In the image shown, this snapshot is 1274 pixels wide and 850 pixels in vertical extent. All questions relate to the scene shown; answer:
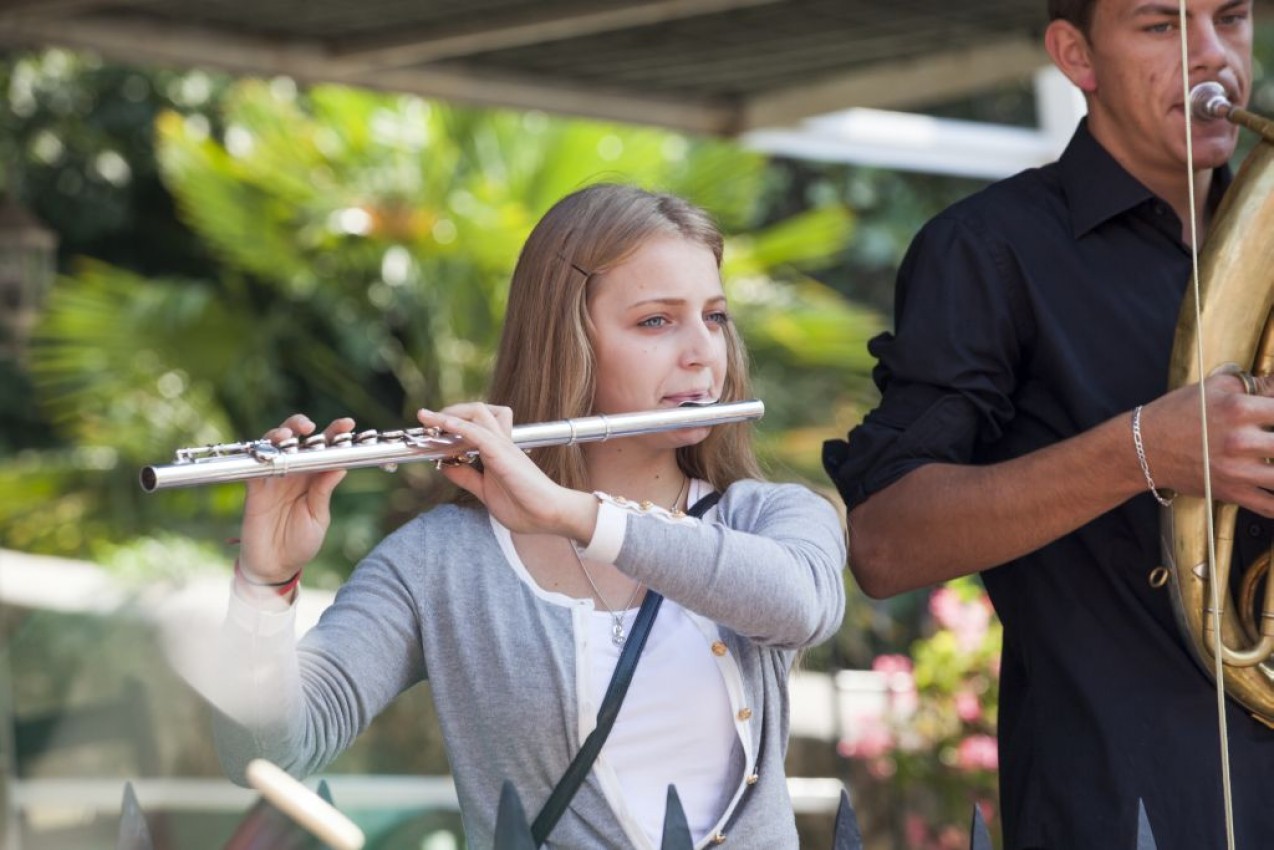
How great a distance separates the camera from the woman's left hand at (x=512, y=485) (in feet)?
5.57

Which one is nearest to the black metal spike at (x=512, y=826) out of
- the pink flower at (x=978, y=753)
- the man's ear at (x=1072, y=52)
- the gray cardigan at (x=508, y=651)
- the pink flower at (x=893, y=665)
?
the gray cardigan at (x=508, y=651)

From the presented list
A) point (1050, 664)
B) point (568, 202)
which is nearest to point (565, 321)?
point (568, 202)

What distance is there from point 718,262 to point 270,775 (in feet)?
3.05

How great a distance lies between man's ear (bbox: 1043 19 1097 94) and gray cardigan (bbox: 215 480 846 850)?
65cm

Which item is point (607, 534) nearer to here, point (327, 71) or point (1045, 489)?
point (1045, 489)

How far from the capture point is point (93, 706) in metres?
4.65

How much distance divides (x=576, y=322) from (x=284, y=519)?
1.18 ft

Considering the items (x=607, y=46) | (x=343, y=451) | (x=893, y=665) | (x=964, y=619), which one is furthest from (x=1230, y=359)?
(x=893, y=665)

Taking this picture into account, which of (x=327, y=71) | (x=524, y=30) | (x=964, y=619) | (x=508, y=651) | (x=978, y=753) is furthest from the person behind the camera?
(x=964, y=619)

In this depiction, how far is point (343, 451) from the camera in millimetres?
1749

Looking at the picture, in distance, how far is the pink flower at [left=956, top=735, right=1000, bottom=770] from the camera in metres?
5.31

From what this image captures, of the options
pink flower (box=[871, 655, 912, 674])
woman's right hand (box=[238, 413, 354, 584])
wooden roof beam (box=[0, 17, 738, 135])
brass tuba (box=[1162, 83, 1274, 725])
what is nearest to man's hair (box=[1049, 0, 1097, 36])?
brass tuba (box=[1162, 83, 1274, 725])

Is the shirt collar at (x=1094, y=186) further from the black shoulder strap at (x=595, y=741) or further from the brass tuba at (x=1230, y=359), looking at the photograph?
the black shoulder strap at (x=595, y=741)

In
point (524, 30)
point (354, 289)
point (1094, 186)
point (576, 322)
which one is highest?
point (354, 289)
